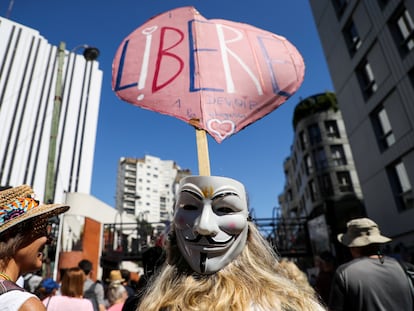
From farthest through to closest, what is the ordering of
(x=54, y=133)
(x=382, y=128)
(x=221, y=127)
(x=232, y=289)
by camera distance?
1. (x=382, y=128)
2. (x=54, y=133)
3. (x=221, y=127)
4. (x=232, y=289)

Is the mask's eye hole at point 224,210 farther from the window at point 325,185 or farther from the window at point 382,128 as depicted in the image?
the window at point 325,185

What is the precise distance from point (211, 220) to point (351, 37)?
1562cm

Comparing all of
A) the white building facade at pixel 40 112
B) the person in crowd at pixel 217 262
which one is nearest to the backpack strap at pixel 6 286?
the person in crowd at pixel 217 262

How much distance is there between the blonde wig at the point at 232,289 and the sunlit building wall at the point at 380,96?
11275 mm

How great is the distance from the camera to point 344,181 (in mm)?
27188

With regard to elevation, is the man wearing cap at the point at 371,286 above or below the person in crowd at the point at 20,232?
below

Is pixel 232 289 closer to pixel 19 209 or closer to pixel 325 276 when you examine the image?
pixel 19 209

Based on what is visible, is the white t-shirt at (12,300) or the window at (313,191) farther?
the window at (313,191)

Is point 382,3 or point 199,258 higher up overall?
point 382,3

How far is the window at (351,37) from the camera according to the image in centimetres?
1368

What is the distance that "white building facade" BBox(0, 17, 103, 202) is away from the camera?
19136 mm

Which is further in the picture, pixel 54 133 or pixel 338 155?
pixel 338 155

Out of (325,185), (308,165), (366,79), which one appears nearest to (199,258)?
(366,79)

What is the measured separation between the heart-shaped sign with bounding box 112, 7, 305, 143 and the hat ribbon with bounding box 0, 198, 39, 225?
99cm
